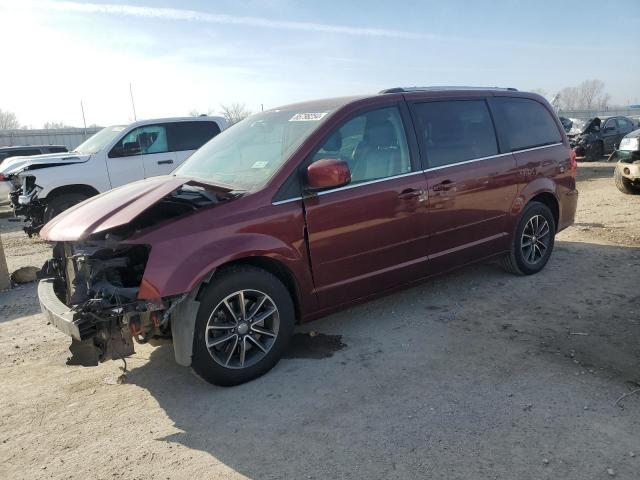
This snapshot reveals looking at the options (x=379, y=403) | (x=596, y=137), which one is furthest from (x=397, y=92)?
(x=596, y=137)

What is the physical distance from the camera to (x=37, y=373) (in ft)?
13.0

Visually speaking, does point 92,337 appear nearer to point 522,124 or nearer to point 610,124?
point 522,124

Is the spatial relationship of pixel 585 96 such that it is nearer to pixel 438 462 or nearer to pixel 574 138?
pixel 574 138

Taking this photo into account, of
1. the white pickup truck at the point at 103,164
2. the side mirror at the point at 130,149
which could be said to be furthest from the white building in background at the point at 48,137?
the side mirror at the point at 130,149

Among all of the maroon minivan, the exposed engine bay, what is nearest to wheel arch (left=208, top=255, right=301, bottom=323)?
the maroon minivan

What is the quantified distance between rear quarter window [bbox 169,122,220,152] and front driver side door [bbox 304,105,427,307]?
6.71m

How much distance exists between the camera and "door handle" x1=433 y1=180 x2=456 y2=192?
4.44m

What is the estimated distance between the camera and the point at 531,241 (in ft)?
18.2

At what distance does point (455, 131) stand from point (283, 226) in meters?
2.13

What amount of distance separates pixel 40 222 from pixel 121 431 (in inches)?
273

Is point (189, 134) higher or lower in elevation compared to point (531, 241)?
higher

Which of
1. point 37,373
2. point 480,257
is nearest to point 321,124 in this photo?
point 480,257

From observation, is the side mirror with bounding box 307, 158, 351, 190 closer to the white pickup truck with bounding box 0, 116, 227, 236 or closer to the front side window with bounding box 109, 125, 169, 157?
the white pickup truck with bounding box 0, 116, 227, 236

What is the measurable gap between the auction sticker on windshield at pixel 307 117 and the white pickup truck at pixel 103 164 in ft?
20.0
